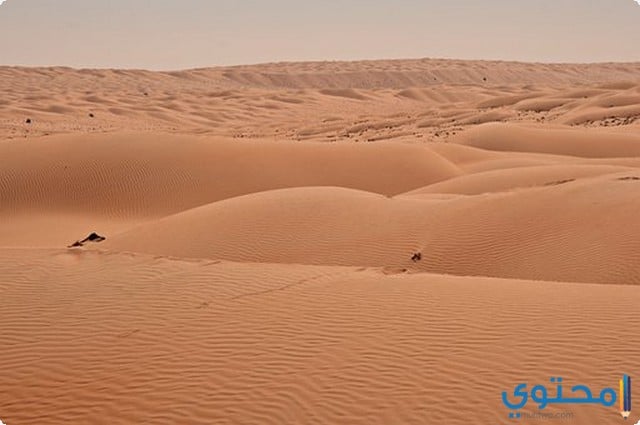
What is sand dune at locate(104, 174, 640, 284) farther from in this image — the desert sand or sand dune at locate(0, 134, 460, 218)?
sand dune at locate(0, 134, 460, 218)

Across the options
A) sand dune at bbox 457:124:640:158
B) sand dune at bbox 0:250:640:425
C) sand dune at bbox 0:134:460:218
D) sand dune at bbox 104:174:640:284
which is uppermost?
sand dune at bbox 457:124:640:158

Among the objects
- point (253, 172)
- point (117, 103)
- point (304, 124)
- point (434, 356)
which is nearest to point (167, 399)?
point (434, 356)

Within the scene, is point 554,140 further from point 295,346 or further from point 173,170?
point 295,346

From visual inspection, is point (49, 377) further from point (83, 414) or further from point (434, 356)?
point (434, 356)

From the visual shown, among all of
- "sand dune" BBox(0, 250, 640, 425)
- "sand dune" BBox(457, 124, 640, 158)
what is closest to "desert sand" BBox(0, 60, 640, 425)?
"sand dune" BBox(0, 250, 640, 425)

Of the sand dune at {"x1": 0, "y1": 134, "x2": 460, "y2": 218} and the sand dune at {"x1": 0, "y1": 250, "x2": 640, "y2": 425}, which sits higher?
the sand dune at {"x1": 0, "y1": 134, "x2": 460, "y2": 218}

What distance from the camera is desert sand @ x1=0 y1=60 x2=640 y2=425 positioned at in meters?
5.31

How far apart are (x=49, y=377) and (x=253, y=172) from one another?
16828 millimetres

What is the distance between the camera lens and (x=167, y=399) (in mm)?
5266

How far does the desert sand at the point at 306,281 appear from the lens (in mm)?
5309

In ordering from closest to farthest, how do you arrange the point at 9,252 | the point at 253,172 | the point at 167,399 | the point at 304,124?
the point at 167,399 < the point at 9,252 < the point at 253,172 < the point at 304,124

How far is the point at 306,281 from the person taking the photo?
8.12m

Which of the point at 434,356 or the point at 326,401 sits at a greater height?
the point at 434,356

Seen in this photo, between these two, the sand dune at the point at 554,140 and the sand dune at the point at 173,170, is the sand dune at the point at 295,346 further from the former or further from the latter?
the sand dune at the point at 554,140
